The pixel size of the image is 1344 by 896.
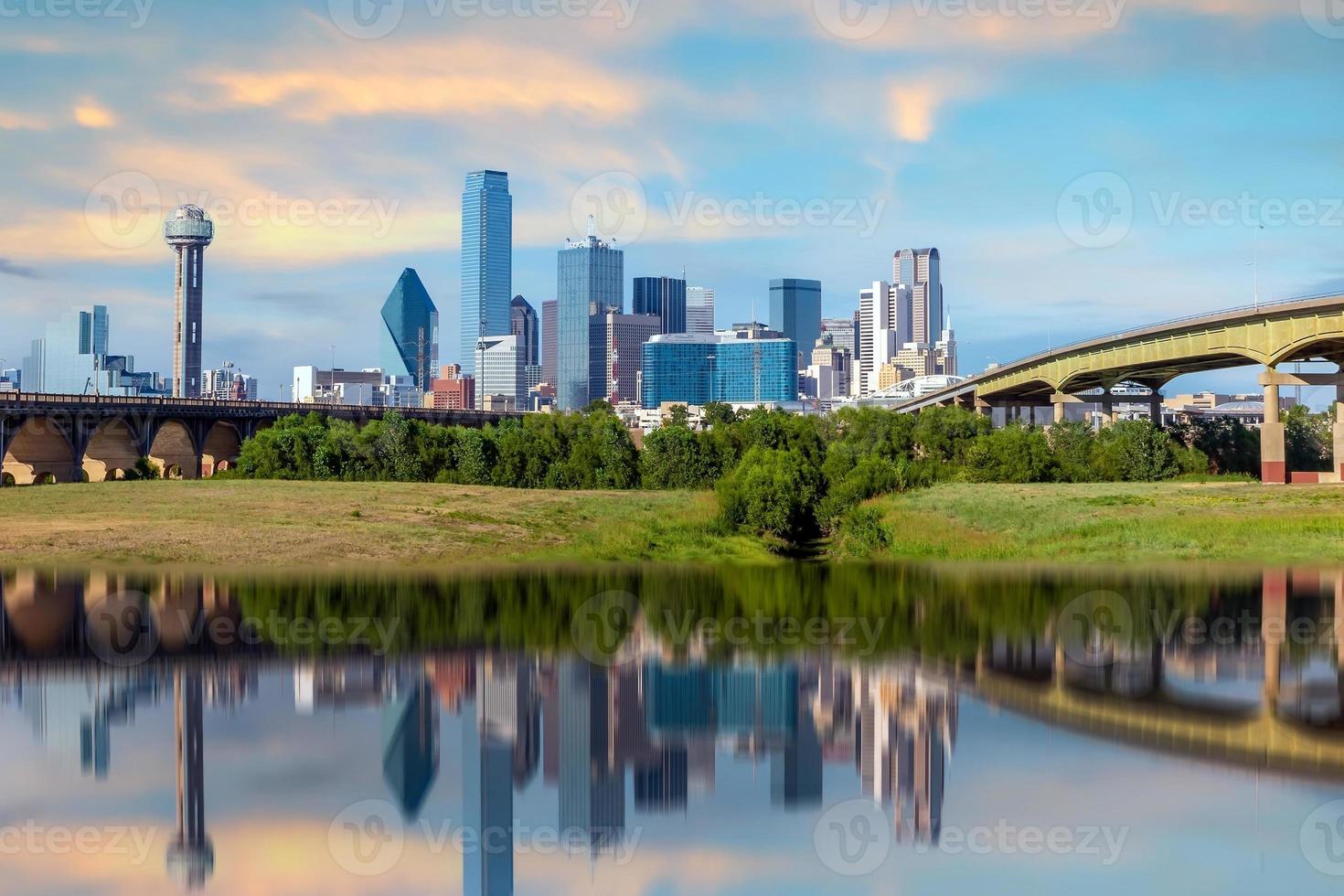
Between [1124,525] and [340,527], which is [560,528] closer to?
[340,527]

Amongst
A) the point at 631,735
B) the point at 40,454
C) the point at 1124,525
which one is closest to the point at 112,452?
the point at 40,454

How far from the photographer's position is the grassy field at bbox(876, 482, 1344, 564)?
4838 centimetres

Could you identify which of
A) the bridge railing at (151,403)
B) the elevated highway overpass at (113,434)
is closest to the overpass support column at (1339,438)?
the bridge railing at (151,403)

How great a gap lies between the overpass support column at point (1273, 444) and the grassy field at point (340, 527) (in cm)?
3415

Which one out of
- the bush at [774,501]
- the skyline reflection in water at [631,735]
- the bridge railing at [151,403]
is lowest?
the skyline reflection in water at [631,735]

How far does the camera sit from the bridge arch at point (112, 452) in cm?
8306

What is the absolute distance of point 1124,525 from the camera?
54.2m

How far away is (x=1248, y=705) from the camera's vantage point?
24156 millimetres

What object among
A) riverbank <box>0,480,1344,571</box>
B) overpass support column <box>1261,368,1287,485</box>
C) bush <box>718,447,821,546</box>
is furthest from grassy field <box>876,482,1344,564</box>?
overpass support column <box>1261,368,1287,485</box>

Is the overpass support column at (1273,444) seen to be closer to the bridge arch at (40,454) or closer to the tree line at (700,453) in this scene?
the tree line at (700,453)

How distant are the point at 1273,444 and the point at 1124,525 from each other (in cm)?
2480

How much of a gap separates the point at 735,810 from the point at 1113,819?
215 inches

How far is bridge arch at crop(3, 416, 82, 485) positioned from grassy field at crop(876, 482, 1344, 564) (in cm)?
5003

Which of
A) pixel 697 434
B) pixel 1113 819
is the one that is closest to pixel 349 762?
pixel 1113 819
